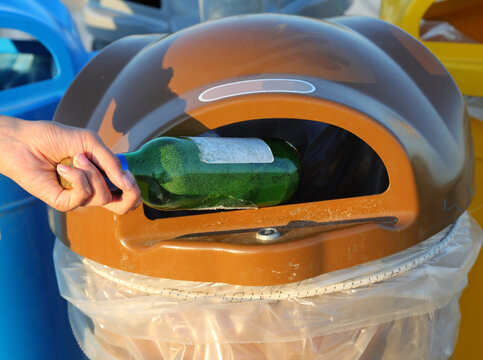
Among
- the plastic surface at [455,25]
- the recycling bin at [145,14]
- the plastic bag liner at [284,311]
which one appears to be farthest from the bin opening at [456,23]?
the plastic bag liner at [284,311]

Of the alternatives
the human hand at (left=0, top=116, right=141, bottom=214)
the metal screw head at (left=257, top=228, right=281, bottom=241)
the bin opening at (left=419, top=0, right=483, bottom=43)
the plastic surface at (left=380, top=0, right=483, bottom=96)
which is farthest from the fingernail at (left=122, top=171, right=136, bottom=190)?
the bin opening at (left=419, top=0, right=483, bottom=43)

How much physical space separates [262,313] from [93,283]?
32cm

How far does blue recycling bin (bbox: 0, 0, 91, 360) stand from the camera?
3.67 ft

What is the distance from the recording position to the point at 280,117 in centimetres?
85

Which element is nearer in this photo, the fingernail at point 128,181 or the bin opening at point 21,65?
the fingernail at point 128,181

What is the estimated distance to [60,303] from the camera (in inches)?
49.8

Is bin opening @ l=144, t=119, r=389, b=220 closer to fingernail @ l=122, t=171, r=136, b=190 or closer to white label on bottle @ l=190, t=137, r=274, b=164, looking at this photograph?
white label on bottle @ l=190, t=137, r=274, b=164

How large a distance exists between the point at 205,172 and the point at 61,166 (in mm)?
227

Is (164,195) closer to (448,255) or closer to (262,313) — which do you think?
(262,313)

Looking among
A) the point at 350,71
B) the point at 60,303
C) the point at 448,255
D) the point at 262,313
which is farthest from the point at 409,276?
the point at 60,303

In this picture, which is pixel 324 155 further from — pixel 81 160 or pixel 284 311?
pixel 81 160

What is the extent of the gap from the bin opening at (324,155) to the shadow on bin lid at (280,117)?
0.21 m

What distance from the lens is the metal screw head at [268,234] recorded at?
862 mm

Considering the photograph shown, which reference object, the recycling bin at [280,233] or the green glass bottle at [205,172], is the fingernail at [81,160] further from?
the recycling bin at [280,233]
